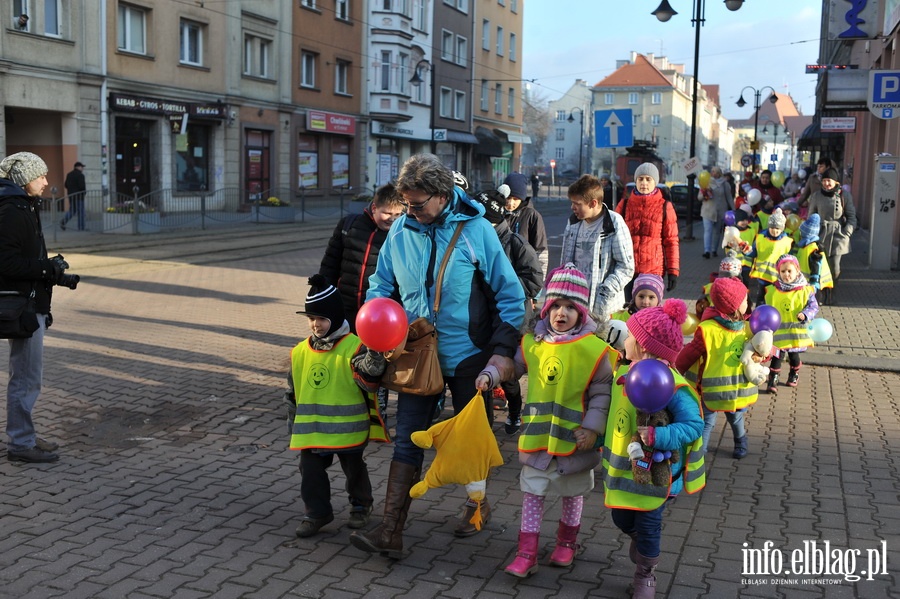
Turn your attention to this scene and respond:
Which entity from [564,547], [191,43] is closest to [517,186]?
[564,547]

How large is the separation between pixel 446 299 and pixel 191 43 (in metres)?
30.5

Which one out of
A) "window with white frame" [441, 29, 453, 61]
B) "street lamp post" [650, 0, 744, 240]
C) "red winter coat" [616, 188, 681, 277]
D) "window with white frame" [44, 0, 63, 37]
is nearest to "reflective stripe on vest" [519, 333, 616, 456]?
"red winter coat" [616, 188, 681, 277]

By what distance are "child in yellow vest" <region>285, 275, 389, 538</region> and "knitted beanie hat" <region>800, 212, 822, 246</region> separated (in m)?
7.27

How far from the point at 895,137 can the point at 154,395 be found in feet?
54.5

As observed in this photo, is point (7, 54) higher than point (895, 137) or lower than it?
higher

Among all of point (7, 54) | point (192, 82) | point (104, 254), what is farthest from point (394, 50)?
point (104, 254)

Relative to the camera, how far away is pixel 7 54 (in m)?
24.4

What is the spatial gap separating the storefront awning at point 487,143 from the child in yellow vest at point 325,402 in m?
50.8

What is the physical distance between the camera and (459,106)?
54219 mm

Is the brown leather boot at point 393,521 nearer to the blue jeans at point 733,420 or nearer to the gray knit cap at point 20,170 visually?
the blue jeans at point 733,420

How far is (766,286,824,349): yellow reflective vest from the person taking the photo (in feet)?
26.4

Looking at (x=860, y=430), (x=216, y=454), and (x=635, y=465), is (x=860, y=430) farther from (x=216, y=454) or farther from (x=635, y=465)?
(x=216, y=454)

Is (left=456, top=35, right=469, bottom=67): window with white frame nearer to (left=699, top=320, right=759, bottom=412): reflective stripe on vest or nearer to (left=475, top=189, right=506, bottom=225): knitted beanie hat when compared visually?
(left=475, top=189, right=506, bottom=225): knitted beanie hat
